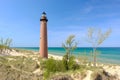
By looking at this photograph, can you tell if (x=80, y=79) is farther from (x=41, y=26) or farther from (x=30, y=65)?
(x=41, y=26)

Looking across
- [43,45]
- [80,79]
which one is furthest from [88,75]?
[43,45]

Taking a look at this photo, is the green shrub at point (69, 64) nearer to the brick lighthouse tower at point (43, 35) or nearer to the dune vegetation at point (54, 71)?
the dune vegetation at point (54, 71)

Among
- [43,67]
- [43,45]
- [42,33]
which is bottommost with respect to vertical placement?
[43,67]

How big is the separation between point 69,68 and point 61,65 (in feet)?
2.16

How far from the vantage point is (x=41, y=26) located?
19609 millimetres

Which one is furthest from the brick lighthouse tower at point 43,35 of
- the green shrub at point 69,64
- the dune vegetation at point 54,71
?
the green shrub at point 69,64

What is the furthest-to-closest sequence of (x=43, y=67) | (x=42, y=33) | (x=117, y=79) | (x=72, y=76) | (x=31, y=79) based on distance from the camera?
(x=42, y=33), (x=43, y=67), (x=117, y=79), (x=72, y=76), (x=31, y=79)

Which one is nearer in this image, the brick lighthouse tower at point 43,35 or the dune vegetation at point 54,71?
the dune vegetation at point 54,71

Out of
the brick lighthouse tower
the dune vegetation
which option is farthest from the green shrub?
the brick lighthouse tower

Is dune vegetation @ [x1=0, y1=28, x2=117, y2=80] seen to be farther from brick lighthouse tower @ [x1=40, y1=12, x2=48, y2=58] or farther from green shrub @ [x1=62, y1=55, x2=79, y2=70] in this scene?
brick lighthouse tower @ [x1=40, y1=12, x2=48, y2=58]

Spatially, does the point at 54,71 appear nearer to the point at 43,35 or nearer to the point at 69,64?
the point at 69,64

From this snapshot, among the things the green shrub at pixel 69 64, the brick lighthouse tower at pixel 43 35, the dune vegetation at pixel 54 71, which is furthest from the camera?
the brick lighthouse tower at pixel 43 35

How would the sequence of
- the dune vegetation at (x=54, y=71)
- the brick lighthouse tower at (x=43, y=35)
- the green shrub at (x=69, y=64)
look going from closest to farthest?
the dune vegetation at (x=54, y=71) < the green shrub at (x=69, y=64) < the brick lighthouse tower at (x=43, y=35)

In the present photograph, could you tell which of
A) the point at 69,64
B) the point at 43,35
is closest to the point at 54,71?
the point at 69,64
